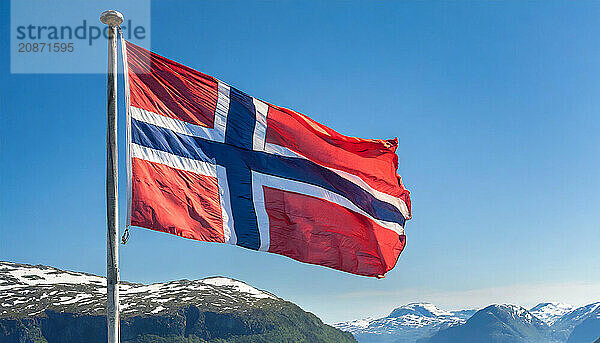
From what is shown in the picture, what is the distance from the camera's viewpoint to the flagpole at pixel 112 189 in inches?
472

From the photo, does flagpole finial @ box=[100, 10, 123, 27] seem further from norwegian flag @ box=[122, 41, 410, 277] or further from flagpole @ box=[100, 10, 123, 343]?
norwegian flag @ box=[122, 41, 410, 277]

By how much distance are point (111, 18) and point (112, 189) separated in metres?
3.25

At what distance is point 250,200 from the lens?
51.7 ft

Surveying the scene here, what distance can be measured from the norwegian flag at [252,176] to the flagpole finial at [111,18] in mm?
831

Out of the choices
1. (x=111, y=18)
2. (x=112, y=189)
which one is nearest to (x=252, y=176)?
(x=112, y=189)

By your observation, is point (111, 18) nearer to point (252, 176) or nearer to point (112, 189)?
point (112, 189)

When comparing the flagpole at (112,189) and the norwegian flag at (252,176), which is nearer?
the flagpole at (112,189)

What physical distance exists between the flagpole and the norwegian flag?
1.34 feet

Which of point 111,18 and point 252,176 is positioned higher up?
point 111,18

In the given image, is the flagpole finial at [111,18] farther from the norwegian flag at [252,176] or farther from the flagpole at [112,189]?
the norwegian flag at [252,176]

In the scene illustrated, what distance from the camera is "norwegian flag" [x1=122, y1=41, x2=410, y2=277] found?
13539 millimetres

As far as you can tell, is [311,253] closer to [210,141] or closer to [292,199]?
[292,199]

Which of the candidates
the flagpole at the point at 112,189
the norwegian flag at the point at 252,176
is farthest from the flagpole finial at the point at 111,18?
the norwegian flag at the point at 252,176

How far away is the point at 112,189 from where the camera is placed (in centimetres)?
1220
